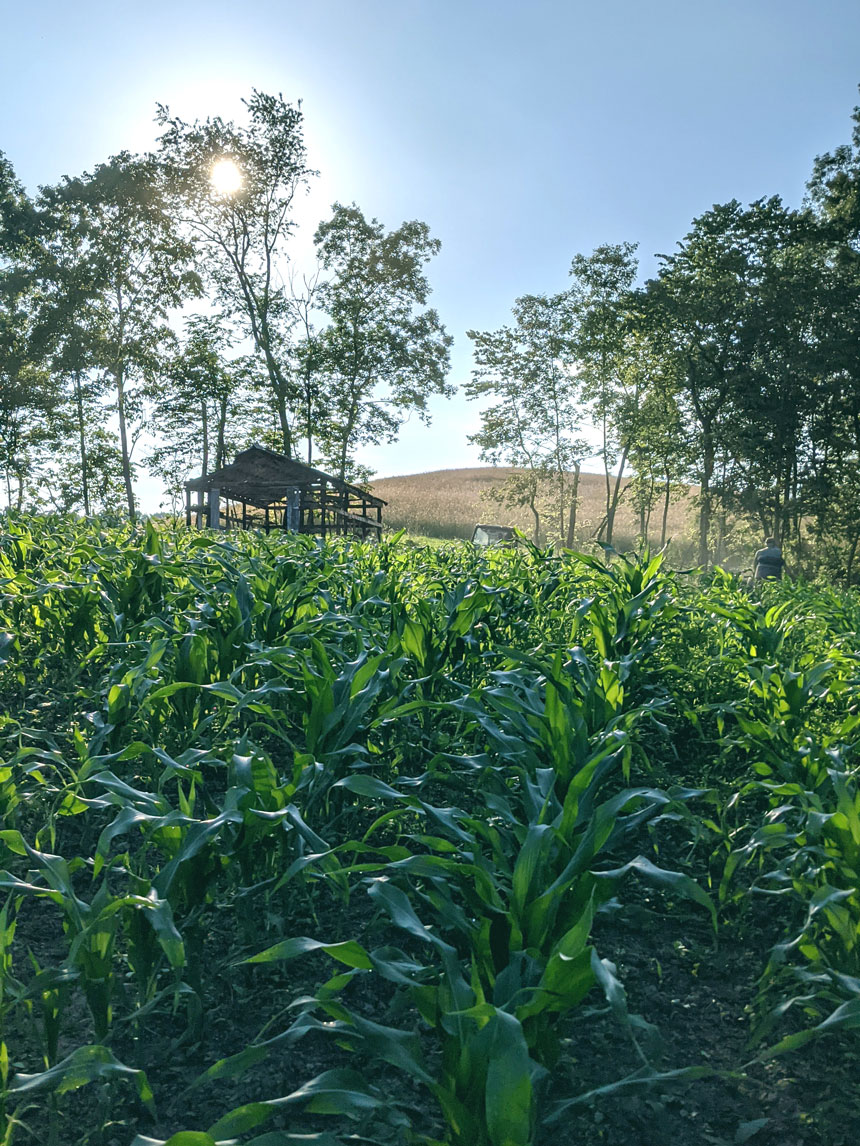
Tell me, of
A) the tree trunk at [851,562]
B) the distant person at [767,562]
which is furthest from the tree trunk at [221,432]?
the distant person at [767,562]

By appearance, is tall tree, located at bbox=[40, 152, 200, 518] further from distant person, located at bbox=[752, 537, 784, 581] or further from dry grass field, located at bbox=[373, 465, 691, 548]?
distant person, located at bbox=[752, 537, 784, 581]

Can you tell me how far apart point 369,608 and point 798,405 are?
27040 mm

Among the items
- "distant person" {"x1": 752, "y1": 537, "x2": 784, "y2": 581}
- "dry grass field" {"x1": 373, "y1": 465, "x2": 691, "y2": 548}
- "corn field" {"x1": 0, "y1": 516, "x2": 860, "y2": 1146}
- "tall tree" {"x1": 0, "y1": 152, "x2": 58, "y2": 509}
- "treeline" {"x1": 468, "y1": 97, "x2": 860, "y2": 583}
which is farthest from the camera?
"dry grass field" {"x1": 373, "y1": 465, "x2": 691, "y2": 548}

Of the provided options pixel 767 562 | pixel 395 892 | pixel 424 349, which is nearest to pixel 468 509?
pixel 424 349

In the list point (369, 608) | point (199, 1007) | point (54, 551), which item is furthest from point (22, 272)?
point (199, 1007)

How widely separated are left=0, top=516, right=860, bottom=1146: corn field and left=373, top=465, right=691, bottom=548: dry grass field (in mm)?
31775

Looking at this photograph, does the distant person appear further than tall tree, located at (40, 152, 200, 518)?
No

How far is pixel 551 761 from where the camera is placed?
261 cm

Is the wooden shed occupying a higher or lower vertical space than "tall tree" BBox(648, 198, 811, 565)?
lower

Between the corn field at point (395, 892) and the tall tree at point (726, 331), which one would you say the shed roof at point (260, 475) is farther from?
the corn field at point (395, 892)

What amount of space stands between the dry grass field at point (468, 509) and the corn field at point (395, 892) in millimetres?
31775

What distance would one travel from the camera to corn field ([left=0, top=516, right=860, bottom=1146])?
5.05ft

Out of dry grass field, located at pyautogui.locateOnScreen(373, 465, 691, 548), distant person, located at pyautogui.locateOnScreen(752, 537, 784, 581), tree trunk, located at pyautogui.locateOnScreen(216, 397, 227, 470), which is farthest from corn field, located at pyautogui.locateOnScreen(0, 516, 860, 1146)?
tree trunk, located at pyautogui.locateOnScreen(216, 397, 227, 470)

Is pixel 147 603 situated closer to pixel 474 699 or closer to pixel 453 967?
pixel 474 699
